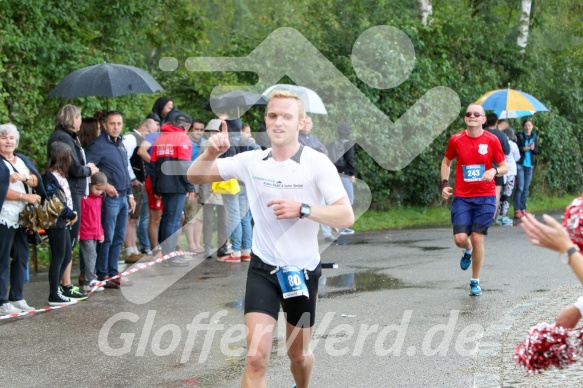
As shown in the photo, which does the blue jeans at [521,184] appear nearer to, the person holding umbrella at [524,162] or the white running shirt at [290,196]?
the person holding umbrella at [524,162]

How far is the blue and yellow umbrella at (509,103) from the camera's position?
2102 cm

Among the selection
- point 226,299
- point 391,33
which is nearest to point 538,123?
point 391,33

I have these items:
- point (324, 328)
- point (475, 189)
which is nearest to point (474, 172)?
point (475, 189)

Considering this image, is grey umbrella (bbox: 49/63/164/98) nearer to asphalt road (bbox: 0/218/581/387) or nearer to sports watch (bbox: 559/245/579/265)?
asphalt road (bbox: 0/218/581/387)

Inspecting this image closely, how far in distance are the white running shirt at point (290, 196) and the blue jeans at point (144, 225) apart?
8.29m

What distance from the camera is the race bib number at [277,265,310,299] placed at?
19.4ft

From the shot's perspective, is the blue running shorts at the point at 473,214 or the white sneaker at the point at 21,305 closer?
the white sneaker at the point at 21,305

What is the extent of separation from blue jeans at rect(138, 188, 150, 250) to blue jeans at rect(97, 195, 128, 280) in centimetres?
210

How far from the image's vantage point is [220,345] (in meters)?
8.48

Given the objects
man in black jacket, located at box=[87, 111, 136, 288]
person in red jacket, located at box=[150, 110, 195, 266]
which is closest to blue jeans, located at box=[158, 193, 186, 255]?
person in red jacket, located at box=[150, 110, 195, 266]

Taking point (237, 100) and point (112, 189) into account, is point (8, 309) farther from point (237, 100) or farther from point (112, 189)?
point (237, 100)

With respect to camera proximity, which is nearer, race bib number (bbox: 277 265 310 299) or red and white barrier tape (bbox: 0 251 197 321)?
race bib number (bbox: 277 265 310 299)

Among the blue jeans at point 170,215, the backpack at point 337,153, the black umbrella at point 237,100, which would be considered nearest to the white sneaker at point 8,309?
the blue jeans at point 170,215

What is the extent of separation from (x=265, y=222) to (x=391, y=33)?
16.2 meters
